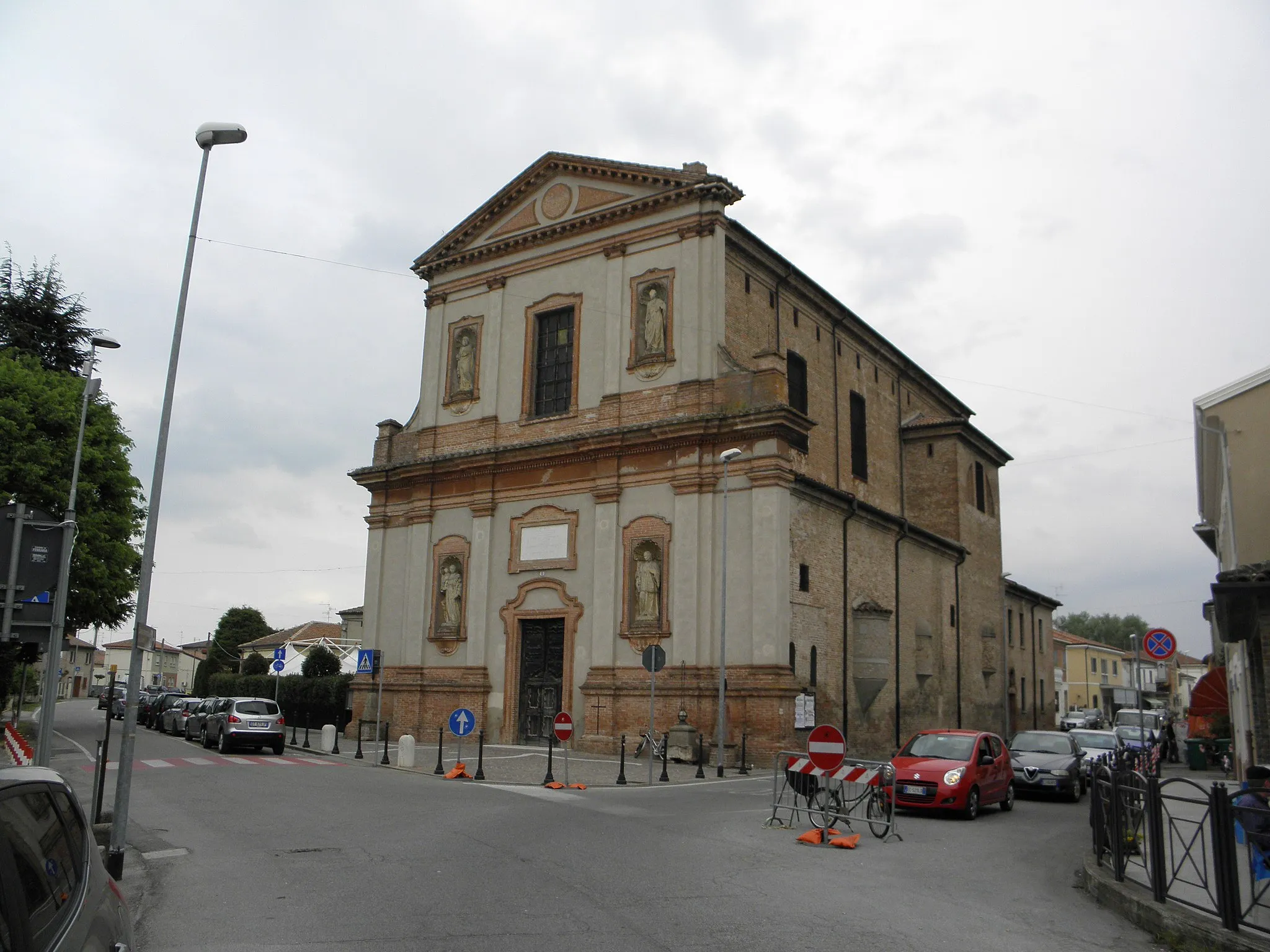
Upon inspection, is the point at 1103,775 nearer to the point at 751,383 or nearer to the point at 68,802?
the point at 68,802

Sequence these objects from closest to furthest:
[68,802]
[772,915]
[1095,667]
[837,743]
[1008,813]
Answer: [68,802] → [772,915] → [837,743] → [1008,813] → [1095,667]

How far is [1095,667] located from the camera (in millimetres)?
99438

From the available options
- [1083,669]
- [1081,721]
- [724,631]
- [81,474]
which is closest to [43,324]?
[81,474]

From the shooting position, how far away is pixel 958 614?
3925cm

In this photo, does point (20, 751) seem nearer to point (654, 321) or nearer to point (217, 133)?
point (217, 133)

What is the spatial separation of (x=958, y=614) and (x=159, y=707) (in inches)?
1181

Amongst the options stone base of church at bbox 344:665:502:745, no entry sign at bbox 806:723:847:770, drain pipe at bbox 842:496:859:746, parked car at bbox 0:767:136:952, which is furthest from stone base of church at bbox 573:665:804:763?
parked car at bbox 0:767:136:952

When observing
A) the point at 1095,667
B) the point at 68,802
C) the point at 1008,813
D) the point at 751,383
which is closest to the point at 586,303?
the point at 751,383

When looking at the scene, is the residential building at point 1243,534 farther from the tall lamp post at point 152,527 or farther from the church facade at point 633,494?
the tall lamp post at point 152,527

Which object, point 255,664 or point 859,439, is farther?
point 255,664

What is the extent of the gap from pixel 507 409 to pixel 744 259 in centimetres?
844

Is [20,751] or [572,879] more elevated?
[20,751]

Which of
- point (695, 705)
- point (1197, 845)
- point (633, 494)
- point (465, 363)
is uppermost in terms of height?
point (465, 363)

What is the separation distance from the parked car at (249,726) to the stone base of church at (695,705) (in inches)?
302
